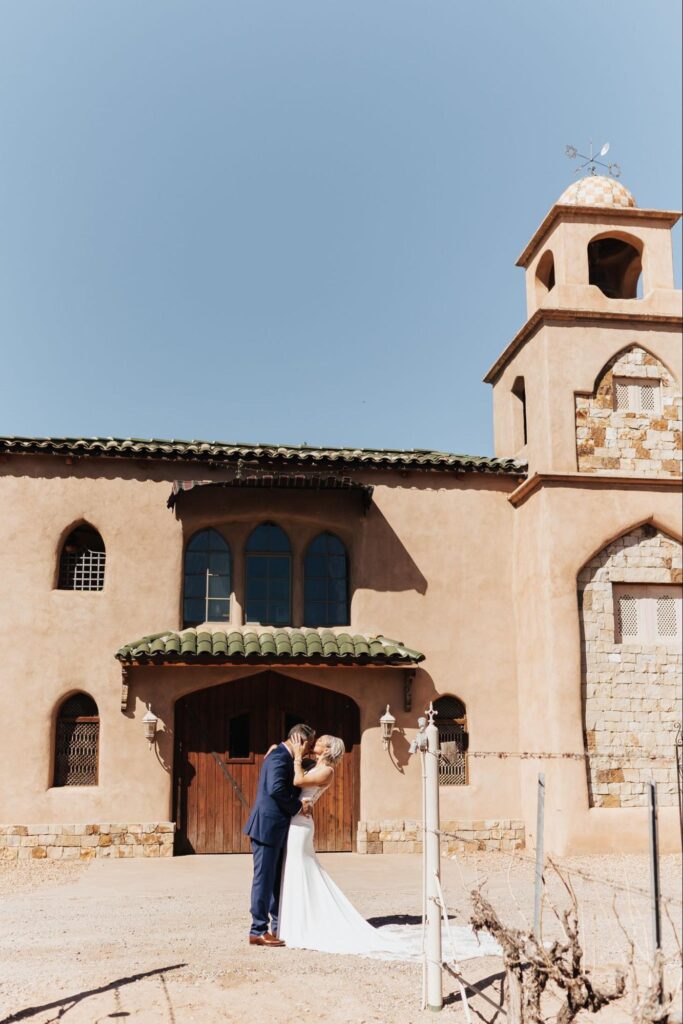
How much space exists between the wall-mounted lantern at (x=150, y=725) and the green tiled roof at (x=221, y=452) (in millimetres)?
3958

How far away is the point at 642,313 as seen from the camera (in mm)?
15891

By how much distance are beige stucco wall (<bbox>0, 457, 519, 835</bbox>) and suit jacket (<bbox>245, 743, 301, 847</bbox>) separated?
5.95 meters

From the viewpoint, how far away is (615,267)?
18.0 metres

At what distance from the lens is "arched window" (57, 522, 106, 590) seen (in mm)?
15305

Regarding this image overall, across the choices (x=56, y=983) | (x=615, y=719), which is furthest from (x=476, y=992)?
(x=615, y=719)

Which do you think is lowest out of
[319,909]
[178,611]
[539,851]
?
[319,909]

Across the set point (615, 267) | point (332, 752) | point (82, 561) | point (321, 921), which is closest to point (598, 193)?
point (615, 267)

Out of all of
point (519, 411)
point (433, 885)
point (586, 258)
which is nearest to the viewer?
point (433, 885)

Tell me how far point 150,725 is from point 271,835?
606cm

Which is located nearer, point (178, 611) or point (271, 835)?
point (271, 835)

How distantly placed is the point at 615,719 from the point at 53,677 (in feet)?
27.7

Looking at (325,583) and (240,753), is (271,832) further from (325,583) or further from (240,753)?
(325,583)

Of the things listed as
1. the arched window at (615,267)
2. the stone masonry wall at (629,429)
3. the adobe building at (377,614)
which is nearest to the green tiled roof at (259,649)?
the adobe building at (377,614)

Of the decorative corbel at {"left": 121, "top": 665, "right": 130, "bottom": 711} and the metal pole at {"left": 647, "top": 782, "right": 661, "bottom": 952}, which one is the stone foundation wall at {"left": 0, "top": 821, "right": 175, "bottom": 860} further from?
the metal pole at {"left": 647, "top": 782, "right": 661, "bottom": 952}
